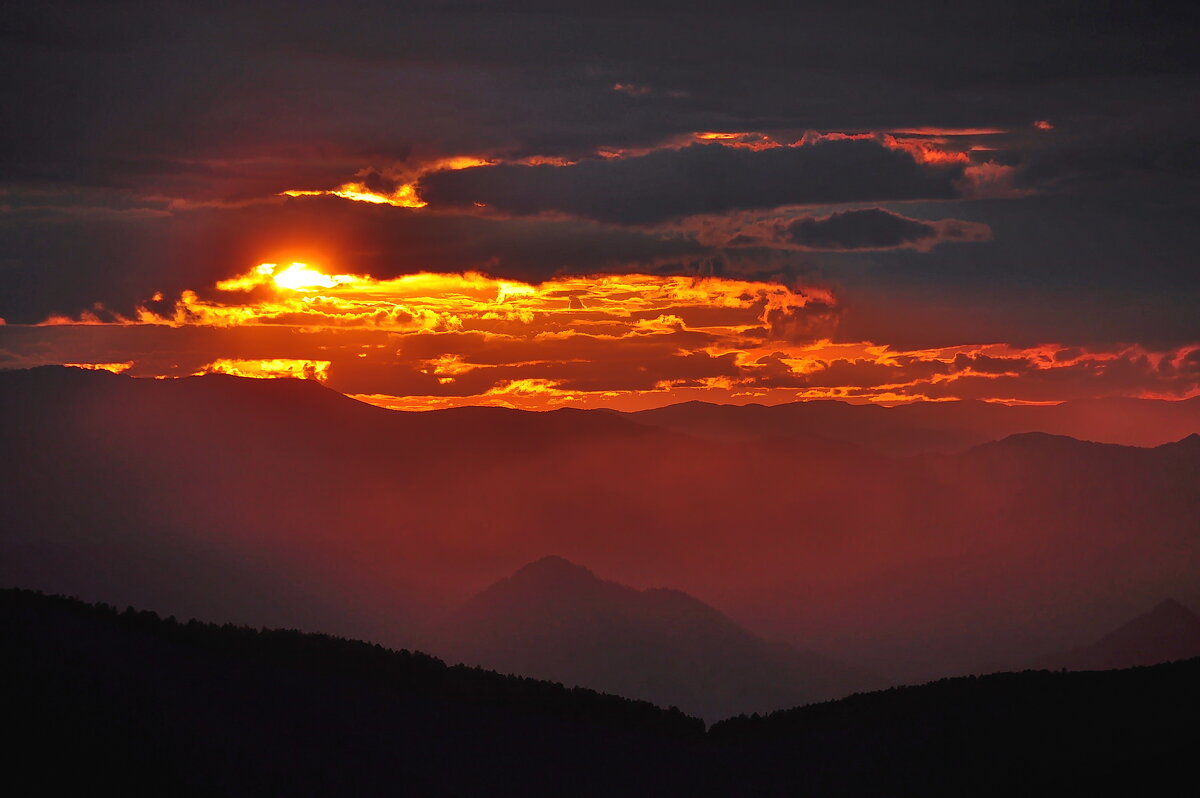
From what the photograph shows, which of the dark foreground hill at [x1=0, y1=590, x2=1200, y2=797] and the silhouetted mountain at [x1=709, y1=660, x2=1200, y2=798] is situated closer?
the dark foreground hill at [x1=0, y1=590, x2=1200, y2=797]

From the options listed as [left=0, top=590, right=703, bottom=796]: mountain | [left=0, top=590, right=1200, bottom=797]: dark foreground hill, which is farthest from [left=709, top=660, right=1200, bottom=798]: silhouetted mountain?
[left=0, top=590, right=703, bottom=796]: mountain

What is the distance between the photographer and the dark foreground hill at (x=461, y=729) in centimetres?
4184

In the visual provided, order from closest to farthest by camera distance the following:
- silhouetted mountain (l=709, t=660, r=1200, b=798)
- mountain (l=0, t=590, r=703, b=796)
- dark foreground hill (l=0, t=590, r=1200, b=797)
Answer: mountain (l=0, t=590, r=703, b=796) < dark foreground hill (l=0, t=590, r=1200, b=797) < silhouetted mountain (l=709, t=660, r=1200, b=798)

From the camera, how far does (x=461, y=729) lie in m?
52.4

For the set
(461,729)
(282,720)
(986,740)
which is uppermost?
(986,740)

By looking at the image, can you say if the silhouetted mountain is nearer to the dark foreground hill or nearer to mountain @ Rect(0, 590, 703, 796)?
the dark foreground hill

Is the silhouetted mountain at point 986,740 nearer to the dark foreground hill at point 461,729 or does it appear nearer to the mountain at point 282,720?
the dark foreground hill at point 461,729

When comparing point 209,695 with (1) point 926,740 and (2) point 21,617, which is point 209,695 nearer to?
(2) point 21,617

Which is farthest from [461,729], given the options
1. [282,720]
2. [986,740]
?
[986,740]

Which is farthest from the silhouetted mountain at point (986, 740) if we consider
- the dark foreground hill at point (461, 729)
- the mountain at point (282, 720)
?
the mountain at point (282, 720)

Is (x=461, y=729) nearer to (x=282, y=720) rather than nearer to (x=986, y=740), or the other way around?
(x=282, y=720)

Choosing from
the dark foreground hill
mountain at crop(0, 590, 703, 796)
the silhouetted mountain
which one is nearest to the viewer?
mountain at crop(0, 590, 703, 796)

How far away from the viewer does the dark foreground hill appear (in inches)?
1647

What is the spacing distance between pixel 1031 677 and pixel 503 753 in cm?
2551
